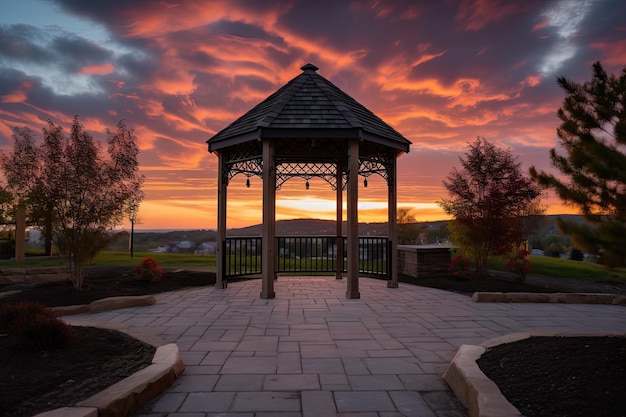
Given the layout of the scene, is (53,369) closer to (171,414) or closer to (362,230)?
(171,414)

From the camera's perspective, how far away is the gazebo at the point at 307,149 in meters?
7.67

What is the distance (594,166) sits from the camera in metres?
3.31

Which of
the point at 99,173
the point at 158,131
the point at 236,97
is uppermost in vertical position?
the point at 236,97

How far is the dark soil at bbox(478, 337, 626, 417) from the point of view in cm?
240

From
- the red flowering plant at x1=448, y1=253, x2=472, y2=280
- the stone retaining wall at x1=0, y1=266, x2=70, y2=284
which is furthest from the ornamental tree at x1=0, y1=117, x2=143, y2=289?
the red flowering plant at x1=448, y1=253, x2=472, y2=280

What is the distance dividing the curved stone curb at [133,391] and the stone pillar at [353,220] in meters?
4.53

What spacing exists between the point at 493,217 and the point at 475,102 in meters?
3.03

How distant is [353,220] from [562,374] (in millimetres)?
5184

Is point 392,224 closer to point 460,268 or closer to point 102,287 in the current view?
point 460,268

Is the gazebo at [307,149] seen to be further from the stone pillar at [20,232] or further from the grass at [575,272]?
the stone pillar at [20,232]

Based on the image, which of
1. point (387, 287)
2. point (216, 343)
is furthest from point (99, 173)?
point (387, 287)

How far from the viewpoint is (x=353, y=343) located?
14.8 ft

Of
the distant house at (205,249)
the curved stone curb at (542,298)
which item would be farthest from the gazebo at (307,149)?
the distant house at (205,249)

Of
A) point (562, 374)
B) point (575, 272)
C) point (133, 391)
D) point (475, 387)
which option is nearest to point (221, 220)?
point (133, 391)
